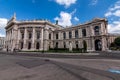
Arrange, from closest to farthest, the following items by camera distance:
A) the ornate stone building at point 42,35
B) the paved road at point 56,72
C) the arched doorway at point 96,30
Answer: the paved road at point 56,72, the arched doorway at point 96,30, the ornate stone building at point 42,35

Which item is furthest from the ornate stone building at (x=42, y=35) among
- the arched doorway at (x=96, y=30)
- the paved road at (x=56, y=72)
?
the paved road at (x=56, y=72)

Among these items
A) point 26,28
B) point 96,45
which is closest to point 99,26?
point 96,45

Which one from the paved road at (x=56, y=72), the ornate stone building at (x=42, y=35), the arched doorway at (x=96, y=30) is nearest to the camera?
the paved road at (x=56, y=72)

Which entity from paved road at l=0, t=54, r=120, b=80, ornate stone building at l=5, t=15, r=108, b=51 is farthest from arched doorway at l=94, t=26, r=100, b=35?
paved road at l=0, t=54, r=120, b=80

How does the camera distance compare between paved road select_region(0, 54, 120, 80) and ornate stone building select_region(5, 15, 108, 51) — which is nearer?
paved road select_region(0, 54, 120, 80)

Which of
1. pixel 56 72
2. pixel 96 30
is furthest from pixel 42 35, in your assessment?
pixel 56 72

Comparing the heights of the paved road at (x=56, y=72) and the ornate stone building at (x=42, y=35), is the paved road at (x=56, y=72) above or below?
below

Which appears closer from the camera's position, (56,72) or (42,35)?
(56,72)

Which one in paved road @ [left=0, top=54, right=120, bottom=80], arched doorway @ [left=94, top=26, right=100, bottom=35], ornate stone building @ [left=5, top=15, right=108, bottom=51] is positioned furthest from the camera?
ornate stone building @ [left=5, top=15, right=108, bottom=51]

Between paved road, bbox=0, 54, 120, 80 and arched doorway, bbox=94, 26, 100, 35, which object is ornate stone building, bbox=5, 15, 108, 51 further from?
paved road, bbox=0, 54, 120, 80

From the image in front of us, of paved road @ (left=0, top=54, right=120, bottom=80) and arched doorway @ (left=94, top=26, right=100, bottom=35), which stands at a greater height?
arched doorway @ (left=94, top=26, right=100, bottom=35)

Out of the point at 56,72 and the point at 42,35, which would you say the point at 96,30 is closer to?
the point at 42,35

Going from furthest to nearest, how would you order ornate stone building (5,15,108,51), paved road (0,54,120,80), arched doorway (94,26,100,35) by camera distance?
ornate stone building (5,15,108,51), arched doorway (94,26,100,35), paved road (0,54,120,80)

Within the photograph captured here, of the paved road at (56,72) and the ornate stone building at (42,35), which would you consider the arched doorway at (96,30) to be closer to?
the ornate stone building at (42,35)
